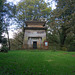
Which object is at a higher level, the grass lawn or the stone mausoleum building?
the stone mausoleum building

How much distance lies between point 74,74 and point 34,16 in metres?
33.4

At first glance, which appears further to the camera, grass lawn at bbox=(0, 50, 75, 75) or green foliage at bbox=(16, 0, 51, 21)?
green foliage at bbox=(16, 0, 51, 21)

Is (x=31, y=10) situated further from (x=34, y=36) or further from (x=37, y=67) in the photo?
(x=37, y=67)

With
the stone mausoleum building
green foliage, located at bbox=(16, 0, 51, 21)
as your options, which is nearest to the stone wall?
the stone mausoleum building

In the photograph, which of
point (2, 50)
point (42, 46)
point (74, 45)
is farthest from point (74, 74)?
point (42, 46)

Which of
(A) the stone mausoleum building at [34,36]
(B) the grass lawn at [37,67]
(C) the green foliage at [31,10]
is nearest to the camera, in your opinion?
(B) the grass lawn at [37,67]

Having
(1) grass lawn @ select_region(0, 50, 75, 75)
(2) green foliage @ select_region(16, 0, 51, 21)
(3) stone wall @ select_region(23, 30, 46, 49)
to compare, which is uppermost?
(2) green foliage @ select_region(16, 0, 51, 21)

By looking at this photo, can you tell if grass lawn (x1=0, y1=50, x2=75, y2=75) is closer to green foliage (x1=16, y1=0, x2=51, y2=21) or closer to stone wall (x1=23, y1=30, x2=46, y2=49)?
stone wall (x1=23, y1=30, x2=46, y2=49)

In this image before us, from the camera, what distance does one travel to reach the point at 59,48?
86.4 ft

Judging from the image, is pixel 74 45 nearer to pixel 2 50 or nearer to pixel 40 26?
pixel 40 26

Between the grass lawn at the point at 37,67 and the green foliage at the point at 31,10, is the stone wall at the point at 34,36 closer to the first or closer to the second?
the green foliage at the point at 31,10

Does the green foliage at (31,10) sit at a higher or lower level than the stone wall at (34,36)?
higher

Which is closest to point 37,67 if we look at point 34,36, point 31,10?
point 34,36

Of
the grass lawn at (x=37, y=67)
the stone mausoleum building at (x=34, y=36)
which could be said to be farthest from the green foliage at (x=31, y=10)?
the grass lawn at (x=37, y=67)
